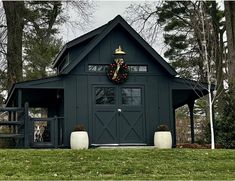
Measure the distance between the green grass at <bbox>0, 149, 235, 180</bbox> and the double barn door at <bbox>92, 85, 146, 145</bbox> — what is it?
4.06 meters

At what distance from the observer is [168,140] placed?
1619 cm

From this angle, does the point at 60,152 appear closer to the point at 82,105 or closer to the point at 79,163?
the point at 79,163

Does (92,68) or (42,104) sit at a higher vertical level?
(92,68)

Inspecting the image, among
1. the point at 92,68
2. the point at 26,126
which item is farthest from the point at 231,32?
the point at 26,126

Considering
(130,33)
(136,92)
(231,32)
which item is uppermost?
(231,32)

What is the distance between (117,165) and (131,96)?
6.54 meters

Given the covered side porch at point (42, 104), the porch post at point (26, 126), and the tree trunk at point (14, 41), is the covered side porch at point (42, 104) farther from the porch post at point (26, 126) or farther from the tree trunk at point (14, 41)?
the tree trunk at point (14, 41)

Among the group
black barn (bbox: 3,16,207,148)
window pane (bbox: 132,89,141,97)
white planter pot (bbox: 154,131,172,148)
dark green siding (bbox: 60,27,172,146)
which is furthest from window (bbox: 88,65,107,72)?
white planter pot (bbox: 154,131,172,148)

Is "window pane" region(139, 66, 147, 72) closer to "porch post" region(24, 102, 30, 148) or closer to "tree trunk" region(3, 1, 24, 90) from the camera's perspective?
"porch post" region(24, 102, 30, 148)

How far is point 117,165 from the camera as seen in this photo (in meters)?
10.8

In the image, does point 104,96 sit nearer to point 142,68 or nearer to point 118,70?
point 118,70

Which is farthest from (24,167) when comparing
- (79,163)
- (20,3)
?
(20,3)

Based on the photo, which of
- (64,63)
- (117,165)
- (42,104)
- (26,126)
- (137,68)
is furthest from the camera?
(42,104)

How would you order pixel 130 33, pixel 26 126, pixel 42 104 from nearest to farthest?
pixel 26 126
pixel 130 33
pixel 42 104
